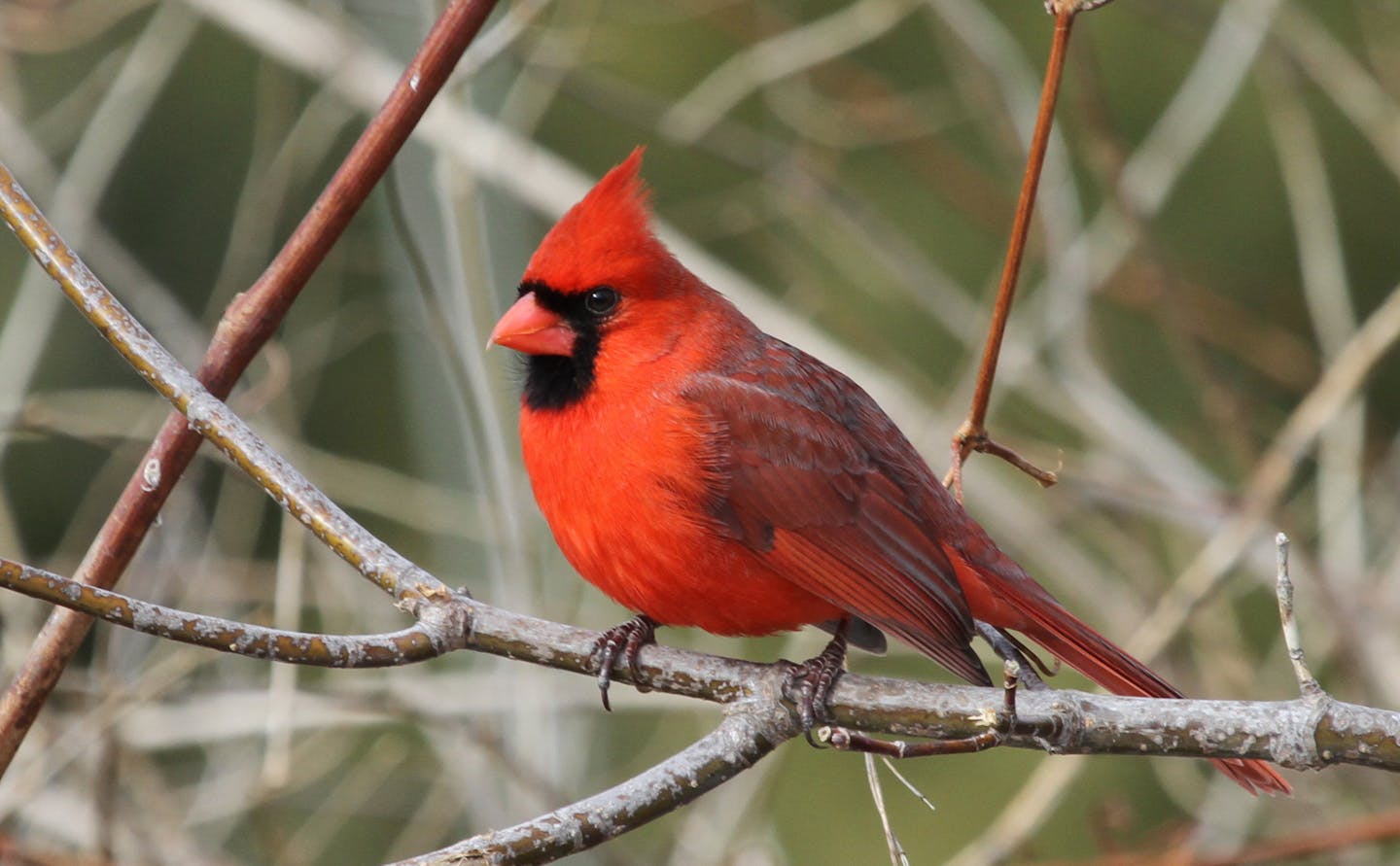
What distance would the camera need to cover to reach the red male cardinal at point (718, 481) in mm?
2268

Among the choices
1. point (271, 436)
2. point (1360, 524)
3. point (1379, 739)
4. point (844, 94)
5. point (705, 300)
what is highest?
point (844, 94)

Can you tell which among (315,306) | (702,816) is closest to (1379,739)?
(702,816)

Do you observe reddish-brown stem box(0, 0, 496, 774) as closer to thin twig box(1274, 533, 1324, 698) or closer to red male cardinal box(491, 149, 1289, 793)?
red male cardinal box(491, 149, 1289, 793)

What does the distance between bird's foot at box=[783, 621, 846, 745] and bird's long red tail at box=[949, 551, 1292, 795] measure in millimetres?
429

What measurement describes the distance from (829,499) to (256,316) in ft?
3.07

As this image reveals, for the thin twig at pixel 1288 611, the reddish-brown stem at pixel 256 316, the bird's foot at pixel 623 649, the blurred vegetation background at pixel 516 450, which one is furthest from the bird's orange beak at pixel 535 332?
the thin twig at pixel 1288 611

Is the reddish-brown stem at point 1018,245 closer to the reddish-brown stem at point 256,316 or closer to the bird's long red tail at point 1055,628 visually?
the bird's long red tail at point 1055,628

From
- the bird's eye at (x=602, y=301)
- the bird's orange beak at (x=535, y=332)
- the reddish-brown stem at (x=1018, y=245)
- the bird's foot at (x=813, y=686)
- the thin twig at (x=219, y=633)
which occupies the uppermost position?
the bird's eye at (x=602, y=301)

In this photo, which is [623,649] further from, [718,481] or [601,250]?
[601,250]

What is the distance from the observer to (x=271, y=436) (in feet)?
12.8

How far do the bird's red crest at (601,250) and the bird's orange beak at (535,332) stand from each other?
1.9 inches

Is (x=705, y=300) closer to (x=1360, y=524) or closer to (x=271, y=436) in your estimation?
(x=271, y=436)

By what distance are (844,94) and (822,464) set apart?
2591mm

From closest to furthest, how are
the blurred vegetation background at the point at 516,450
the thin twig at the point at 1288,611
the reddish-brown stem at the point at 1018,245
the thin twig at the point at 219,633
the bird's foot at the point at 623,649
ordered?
the thin twig at the point at 219,633, the thin twig at the point at 1288,611, the reddish-brown stem at the point at 1018,245, the bird's foot at the point at 623,649, the blurred vegetation background at the point at 516,450
